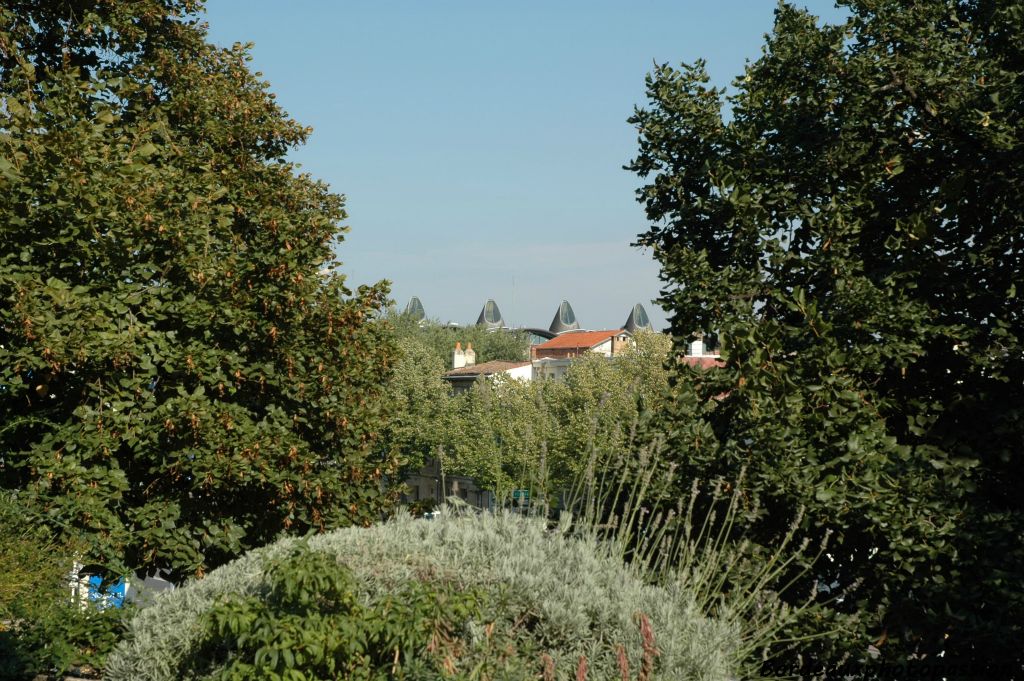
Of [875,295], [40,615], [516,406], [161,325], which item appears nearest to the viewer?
[875,295]

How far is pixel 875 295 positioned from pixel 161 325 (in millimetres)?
8550

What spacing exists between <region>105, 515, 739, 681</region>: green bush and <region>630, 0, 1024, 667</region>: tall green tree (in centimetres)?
195

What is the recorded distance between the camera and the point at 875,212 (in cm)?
922

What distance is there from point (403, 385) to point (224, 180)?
4493 cm

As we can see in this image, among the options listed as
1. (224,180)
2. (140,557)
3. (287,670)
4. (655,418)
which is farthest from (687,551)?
(224,180)

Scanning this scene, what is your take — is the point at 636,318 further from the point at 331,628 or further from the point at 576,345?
the point at 331,628

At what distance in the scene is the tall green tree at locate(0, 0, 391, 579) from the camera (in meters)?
11.2

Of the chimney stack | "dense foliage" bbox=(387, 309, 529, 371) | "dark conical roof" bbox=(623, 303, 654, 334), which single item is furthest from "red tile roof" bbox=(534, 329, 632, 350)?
"dark conical roof" bbox=(623, 303, 654, 334)

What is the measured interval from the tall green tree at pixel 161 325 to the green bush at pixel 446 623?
398 centimetres

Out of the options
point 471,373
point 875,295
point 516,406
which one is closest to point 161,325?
point 875,295

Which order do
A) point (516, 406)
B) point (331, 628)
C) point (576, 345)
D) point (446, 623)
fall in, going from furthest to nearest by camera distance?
point (576, 345) < point (516, 406) < point (446, 623) < point (331, 628)

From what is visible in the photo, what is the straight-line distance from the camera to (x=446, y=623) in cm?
631

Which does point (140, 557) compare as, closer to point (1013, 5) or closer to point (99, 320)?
point (99, 320)

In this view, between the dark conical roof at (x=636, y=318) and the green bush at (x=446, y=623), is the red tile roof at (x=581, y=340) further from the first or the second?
the green bush at (x=446, y=623)
